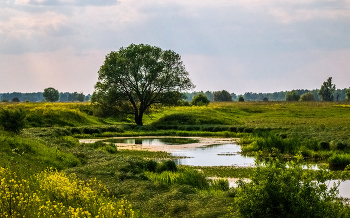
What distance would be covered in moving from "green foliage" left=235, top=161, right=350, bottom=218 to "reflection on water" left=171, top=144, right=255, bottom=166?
58.7ft

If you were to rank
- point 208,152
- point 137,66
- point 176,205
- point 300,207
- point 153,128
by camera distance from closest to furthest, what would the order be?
1. point 300,207
2. point 176,205
3. point 208,152
4. point 153,128
5. point 137,66

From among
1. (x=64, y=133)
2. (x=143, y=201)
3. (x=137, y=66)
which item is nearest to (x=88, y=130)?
(x=64, y=133)

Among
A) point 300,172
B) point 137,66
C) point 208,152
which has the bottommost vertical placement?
point 208,152

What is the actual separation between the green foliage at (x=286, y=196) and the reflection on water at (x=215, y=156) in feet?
58.7

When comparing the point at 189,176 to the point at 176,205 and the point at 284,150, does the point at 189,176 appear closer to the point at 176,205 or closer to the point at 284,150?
the point at 176,205

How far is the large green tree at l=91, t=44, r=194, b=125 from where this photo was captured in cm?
6147

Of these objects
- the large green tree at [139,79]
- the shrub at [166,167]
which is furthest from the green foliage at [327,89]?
the shrub at [166,167]

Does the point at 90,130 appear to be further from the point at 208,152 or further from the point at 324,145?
the point at 324,145

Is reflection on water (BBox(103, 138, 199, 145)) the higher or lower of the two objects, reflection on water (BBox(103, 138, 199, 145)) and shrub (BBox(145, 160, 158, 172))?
the lower

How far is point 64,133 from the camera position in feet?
153

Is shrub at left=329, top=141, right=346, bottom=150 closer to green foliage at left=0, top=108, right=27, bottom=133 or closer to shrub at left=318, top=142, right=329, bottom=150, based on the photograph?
shrub at left=318, top=142, right=329, bottom=150

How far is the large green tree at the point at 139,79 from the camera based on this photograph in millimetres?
61469

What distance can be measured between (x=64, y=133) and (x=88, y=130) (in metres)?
5.35

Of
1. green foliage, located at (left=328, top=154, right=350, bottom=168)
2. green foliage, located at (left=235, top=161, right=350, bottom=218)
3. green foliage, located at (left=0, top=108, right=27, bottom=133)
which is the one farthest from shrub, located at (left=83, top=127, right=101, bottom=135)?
green foliage, located at (left=235, top=161, right=350, bottom=218)
